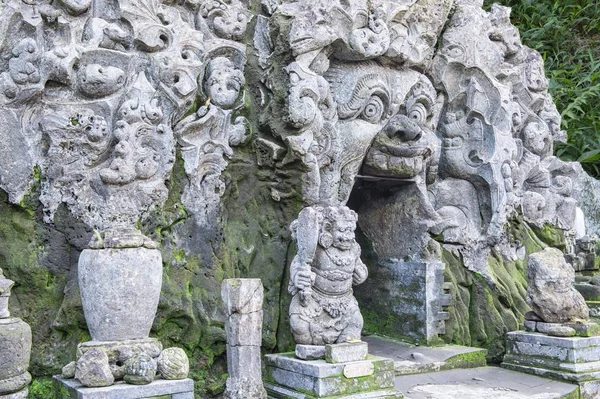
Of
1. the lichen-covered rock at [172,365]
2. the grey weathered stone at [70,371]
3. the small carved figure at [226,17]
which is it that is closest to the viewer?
the lichen-covered rock at [172,365]

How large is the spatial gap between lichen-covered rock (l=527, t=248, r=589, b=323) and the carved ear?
2.34m

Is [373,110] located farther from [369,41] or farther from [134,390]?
[134,390]

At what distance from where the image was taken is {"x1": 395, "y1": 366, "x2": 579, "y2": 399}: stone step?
6281 mm

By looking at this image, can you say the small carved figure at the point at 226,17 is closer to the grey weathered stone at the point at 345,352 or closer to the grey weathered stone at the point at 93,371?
the grey weathered stone at the point at 345,352

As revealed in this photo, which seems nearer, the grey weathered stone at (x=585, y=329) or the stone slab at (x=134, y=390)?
the stone slab at (x=134, y=390)

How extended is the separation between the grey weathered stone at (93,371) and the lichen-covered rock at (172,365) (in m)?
0.38

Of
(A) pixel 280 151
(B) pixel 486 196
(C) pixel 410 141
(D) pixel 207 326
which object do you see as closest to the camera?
(D) pixel 207 326

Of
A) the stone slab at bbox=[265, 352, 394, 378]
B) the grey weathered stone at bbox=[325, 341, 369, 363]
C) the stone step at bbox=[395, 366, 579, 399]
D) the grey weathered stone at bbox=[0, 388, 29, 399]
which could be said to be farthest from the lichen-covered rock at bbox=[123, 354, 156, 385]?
the stone step at bbox=[395, 366, 579, 399]

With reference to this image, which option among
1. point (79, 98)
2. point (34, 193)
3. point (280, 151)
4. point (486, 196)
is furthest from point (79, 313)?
point (486, 196)

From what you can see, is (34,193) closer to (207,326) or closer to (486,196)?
(207,326)

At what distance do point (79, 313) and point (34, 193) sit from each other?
107 centimetres

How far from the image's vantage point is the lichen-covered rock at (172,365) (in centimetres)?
515

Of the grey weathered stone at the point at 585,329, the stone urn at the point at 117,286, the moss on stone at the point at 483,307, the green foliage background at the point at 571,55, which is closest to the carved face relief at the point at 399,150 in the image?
the moss on stone at the point at 483,307

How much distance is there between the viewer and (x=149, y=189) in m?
6.21
